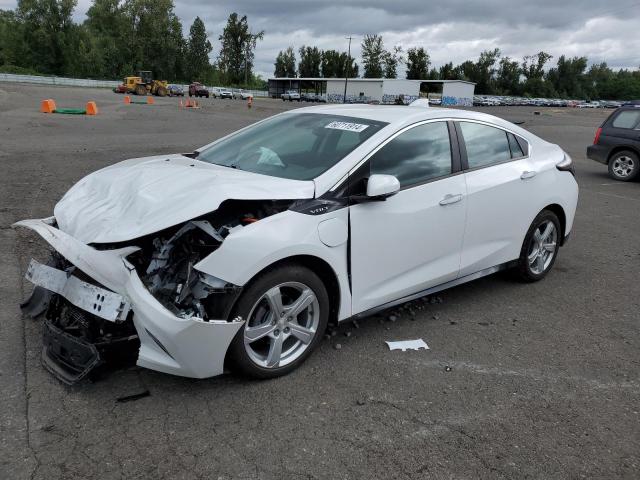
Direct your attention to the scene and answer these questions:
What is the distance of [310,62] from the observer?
398ft

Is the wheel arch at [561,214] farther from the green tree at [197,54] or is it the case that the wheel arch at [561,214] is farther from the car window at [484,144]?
the green tree at [197,54]

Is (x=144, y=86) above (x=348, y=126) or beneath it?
beneath

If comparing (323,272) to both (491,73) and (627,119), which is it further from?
(491,73)

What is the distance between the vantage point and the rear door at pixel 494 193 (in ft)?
14.3

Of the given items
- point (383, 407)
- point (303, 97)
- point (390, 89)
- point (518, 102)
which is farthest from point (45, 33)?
point (383, 407)

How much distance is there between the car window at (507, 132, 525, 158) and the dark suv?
29.5 feet

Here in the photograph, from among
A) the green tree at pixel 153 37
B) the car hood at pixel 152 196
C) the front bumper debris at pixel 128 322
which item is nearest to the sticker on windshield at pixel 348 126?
the car hood at pixel 152 196

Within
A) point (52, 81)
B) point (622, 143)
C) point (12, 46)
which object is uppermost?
point (12, 46)

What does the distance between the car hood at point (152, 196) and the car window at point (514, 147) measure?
236cm

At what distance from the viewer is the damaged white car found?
298cm

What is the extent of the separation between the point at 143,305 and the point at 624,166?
12641mm

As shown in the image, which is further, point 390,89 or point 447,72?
point 447,72

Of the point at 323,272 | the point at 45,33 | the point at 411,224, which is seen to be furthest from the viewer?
A: the point at 45,33

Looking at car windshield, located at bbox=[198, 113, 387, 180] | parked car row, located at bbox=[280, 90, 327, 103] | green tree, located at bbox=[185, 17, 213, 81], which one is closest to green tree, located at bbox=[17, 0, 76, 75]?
green tree, located at bbox=[185, 17, 213, 81]
